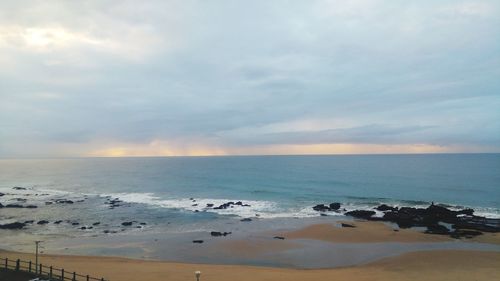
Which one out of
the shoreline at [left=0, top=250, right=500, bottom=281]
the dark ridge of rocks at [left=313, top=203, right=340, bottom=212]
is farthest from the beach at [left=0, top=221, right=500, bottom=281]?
the dark ridge of rocks at [left=313, top=203, right=340, bottom=212]

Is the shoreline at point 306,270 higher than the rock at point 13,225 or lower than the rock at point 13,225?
higher

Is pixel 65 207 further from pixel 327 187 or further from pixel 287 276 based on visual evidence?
pixel 327 187

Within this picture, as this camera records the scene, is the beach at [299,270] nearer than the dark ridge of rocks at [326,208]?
Yes

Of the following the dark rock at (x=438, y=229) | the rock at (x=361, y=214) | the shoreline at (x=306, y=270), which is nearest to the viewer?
the shoreline at (x=306, y=270)

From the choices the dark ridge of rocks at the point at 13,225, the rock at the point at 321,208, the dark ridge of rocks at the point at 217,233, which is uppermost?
the rock at the point at 321,208

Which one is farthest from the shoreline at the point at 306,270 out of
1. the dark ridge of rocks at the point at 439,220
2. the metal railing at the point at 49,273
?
the dark ridge of rocks at the point at 439,220

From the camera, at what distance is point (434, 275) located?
85.6 feet

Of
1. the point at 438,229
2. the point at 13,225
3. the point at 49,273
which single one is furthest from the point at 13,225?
the point at 438,229

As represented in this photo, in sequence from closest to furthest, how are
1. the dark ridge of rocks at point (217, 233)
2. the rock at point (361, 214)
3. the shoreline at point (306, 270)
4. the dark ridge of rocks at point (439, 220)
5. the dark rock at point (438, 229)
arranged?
the shoreline at point (306, 270) → the dark ridge of rocks at point (217, 233) → the dark rock at point (438, 229) → the dark ridge of rocks at point (439, 220) → the rock at point (361, 214)

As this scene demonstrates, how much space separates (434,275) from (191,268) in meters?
18.0

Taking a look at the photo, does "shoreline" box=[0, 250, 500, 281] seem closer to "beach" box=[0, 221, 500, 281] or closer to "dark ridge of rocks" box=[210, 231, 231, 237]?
"beach" box=[0, 221, 500, 281]

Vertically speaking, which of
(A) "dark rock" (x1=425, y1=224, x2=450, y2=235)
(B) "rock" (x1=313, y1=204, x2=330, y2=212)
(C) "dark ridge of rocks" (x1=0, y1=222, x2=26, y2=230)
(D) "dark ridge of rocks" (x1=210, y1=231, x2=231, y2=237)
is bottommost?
(C) "dark ridge of rocks" (x1=0, y1=222, x2=26, y2=230)

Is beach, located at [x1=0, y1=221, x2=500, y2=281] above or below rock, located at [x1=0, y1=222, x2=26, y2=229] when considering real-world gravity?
above

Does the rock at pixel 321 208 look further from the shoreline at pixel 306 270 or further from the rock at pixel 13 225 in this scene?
the rock at pixel 13 225
